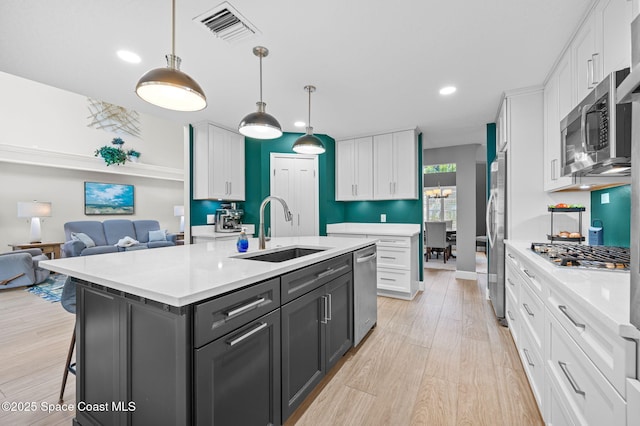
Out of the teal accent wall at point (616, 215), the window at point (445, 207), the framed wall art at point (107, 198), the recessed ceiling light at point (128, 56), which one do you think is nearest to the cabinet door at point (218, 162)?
the recessed ceiling light at point (128, 56)

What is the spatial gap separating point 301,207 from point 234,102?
186 centimetres

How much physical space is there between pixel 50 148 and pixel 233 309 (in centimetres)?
807

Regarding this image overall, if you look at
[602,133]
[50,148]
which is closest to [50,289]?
[50,148]

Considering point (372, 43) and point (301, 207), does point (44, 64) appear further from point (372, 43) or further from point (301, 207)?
point (301, 207)

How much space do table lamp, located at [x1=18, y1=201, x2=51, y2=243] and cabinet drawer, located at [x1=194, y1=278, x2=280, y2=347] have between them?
273 inches

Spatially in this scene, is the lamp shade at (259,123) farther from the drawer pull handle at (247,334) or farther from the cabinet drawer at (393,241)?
the cabinet drawer at (393,241)

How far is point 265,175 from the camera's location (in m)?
4.46

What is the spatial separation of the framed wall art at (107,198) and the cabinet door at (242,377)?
7.93 meters

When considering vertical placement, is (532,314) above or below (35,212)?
below

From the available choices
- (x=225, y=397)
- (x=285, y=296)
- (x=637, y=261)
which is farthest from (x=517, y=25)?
(x=225, y=397)

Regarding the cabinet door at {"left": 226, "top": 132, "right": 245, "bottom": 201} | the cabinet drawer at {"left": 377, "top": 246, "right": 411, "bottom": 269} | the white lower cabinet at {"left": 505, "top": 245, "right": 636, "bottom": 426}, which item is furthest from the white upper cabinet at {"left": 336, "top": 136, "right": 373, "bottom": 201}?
the white lower cabinet at {"left": 505, "top": 245, "right": 636, "bottom": 426}

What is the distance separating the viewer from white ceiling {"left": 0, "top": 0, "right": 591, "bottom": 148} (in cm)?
182

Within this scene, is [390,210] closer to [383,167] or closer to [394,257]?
[383,167]

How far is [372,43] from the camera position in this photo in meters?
2.19
